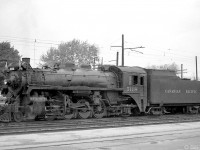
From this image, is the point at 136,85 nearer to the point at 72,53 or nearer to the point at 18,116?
the point at 18,116

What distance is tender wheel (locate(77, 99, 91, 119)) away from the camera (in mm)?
17594

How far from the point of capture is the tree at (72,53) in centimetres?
6312

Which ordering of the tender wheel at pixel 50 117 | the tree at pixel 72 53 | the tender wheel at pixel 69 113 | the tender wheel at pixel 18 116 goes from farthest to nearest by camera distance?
the tree at pixel 72 53, the tender wheel at pixel 69 113, the tender wheel at pixel 50 117, the tender wheel at pixel 18 116

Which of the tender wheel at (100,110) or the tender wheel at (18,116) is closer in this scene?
→ the tender wheel at (18,116)

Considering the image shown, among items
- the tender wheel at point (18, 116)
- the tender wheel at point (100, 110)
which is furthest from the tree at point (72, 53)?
the tender wheel at point (18, 116)

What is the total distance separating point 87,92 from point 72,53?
153ft

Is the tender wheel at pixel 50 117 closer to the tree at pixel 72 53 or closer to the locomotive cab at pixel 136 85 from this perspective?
the locomotive cab at pixel 136 85

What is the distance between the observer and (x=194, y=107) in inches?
947

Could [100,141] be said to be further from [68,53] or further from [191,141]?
[68,53]

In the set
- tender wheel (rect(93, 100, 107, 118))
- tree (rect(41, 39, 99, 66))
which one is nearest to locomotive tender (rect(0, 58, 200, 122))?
tender wheel (rect(93, 100, 107, 118))

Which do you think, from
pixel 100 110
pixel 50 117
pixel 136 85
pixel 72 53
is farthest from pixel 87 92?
pixel 72 53

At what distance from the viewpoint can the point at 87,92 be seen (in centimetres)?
1780

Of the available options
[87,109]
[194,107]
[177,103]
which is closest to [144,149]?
[87,109]

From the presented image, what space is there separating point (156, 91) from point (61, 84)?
22.7 feet
